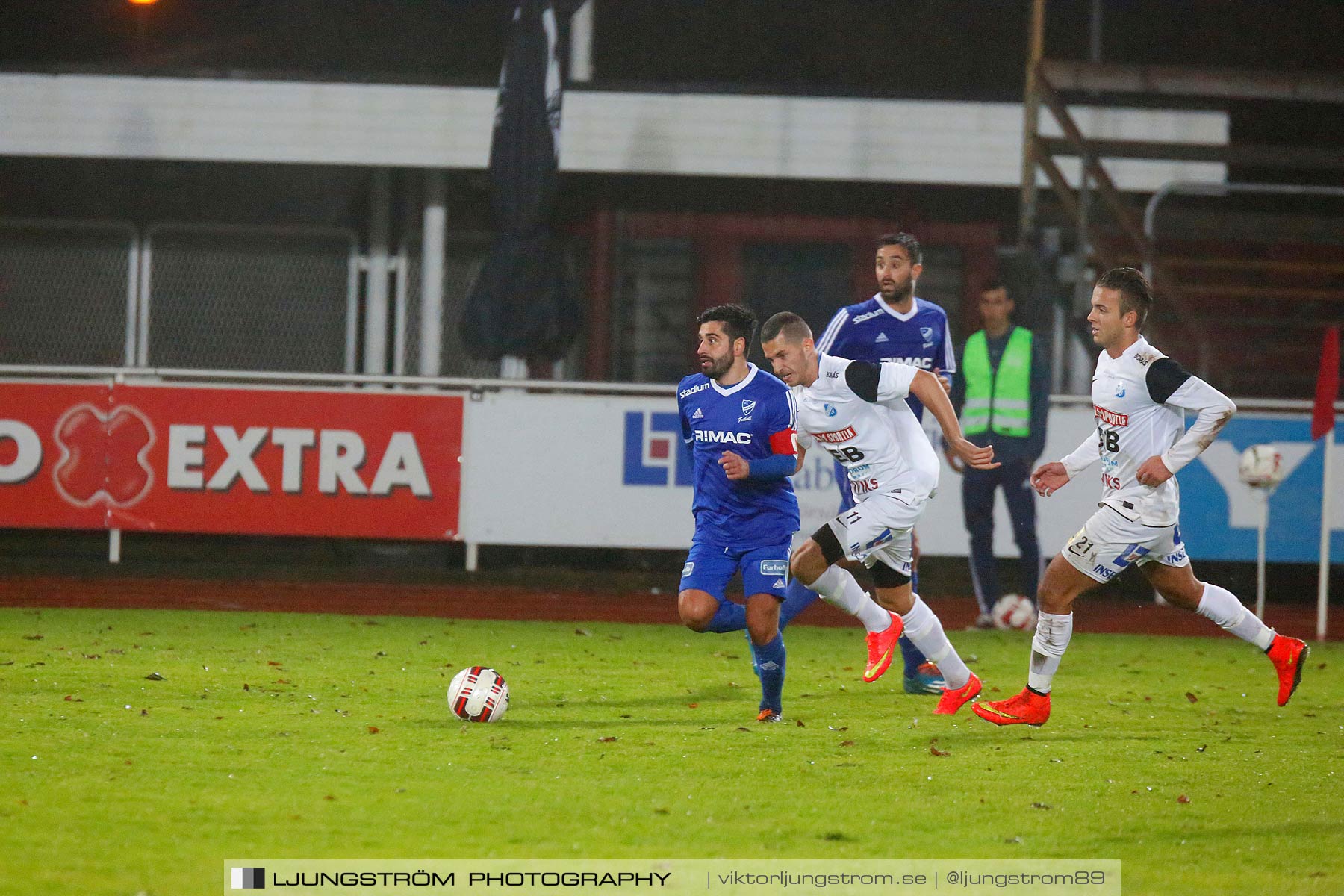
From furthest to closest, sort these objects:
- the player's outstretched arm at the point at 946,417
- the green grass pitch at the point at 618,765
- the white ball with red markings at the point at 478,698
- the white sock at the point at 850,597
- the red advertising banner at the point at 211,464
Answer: the red advertising banner at the point at 211,464
the white sock at the point at 850,597
the player's outstretched arm at the point at 946,417
the white ball with red markings at the point at 478,698
the green grass pitch at the point at 618,765

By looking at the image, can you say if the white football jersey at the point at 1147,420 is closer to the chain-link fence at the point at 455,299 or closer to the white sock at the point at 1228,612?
the white sock at the point at 1228,612

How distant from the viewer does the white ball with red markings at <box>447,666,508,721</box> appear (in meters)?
6.63

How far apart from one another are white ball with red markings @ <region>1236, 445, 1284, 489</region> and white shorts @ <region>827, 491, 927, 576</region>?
450 cm

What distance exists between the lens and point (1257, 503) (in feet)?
41.0

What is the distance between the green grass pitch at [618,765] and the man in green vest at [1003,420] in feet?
4.82

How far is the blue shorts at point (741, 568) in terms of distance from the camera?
22.2ft

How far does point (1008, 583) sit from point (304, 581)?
5618 mm

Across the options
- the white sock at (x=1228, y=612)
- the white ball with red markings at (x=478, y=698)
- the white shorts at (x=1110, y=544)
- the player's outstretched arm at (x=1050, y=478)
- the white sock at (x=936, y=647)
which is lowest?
the white ball with red markings at (x=478, y=698)

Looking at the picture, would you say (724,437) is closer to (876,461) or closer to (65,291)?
(876,461)

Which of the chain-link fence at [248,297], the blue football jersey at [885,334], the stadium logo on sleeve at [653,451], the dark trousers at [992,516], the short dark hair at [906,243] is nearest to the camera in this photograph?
the short dark hair at [906,243]

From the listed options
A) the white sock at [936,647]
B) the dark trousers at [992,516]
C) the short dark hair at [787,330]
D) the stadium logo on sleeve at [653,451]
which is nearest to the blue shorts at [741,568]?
the white sock at [936,647]

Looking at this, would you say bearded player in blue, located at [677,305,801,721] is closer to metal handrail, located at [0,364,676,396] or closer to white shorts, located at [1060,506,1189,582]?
white shorts, located at [1060,506,1189,582]

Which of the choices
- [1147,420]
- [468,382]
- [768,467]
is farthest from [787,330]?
[468,382]

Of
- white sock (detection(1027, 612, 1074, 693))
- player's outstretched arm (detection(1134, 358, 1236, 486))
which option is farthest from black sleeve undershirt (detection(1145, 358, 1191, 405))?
white sock (detection(1027, 612, 1074, 693))
